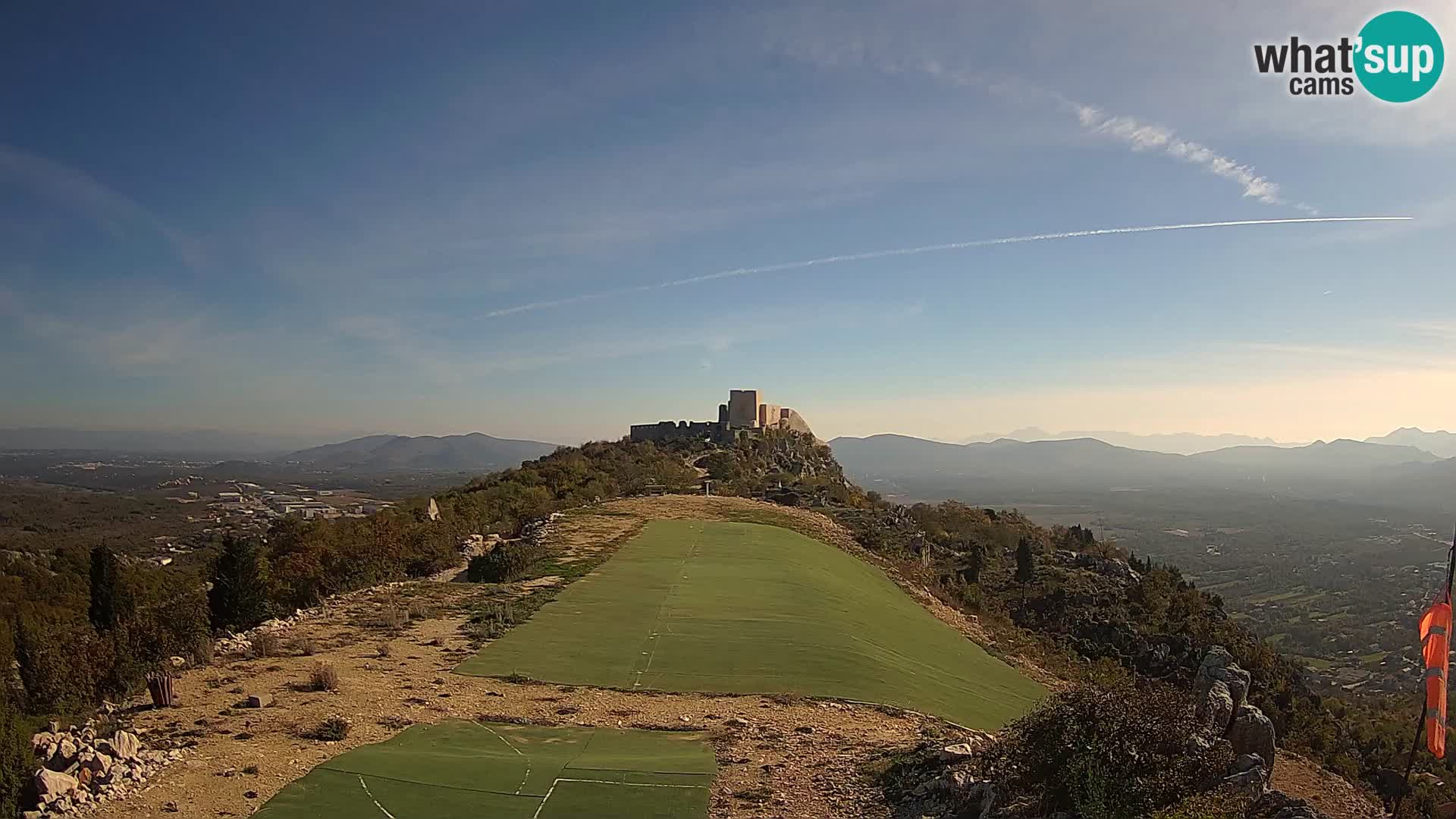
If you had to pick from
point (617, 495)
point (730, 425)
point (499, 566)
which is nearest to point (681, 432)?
point (730, 425)

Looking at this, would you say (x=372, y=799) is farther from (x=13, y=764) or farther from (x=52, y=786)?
(x=13, y=764)

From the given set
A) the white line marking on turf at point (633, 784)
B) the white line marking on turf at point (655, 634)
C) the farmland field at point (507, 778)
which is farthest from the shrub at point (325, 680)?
the white line marking on turf at point (633, 784)

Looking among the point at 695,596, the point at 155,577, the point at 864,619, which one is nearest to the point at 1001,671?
the point at 864,619

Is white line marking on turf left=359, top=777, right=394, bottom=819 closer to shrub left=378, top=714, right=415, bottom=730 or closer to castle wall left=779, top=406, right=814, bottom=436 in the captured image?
shrub left=378, top=714, right=415, bottom=730

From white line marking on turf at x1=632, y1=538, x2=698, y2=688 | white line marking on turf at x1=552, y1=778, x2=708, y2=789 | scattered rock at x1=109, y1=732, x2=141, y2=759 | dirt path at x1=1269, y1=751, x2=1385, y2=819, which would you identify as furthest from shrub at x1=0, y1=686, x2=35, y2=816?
dirt path at x1=1269, y1=751, x2=1385, y2=819

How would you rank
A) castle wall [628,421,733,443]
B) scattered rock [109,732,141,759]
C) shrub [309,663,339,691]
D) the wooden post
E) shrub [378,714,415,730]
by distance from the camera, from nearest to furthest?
scattered rock [109,732,141,759] < shrub [378,714,415,730] < the wooden post < shrub [309,663,339,691] < castle wall [628,421,733,443]

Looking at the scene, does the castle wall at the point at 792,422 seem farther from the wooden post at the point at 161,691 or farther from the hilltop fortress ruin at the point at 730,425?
the wooden post at the point at 161,691
